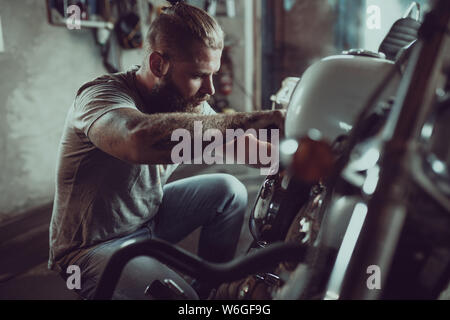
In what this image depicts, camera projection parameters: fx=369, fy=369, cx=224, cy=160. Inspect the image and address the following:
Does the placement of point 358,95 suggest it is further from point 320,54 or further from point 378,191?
point 320,54

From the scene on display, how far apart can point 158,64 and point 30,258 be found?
1619 millimetres

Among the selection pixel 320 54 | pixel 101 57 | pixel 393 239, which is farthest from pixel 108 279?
pixel 320 54

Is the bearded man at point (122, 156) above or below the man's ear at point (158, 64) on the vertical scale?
below

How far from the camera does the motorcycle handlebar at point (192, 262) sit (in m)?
0.77

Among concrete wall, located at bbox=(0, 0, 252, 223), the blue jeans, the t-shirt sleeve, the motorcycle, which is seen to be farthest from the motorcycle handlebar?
concrete wall, located at bbox=(0, 0, 252, 223)

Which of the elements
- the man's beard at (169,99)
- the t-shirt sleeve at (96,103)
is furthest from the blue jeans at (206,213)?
the t-shirt sleeve at (96,103)

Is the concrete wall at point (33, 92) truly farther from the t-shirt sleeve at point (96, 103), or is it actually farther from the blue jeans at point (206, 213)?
the t-shirt sleeve at point (96, 103)

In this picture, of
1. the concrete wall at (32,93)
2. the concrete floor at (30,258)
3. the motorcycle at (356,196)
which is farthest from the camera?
the concrete wall at (32,93)

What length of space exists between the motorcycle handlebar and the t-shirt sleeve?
409 mm

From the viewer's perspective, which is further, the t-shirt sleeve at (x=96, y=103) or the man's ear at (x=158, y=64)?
the man's ear at (x=158, y=64)

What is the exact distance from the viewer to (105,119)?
0.98m

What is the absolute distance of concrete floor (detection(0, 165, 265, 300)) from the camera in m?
1.88

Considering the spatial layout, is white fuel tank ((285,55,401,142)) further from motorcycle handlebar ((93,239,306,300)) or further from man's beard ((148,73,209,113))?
man's beard ((148,73,209,113))
